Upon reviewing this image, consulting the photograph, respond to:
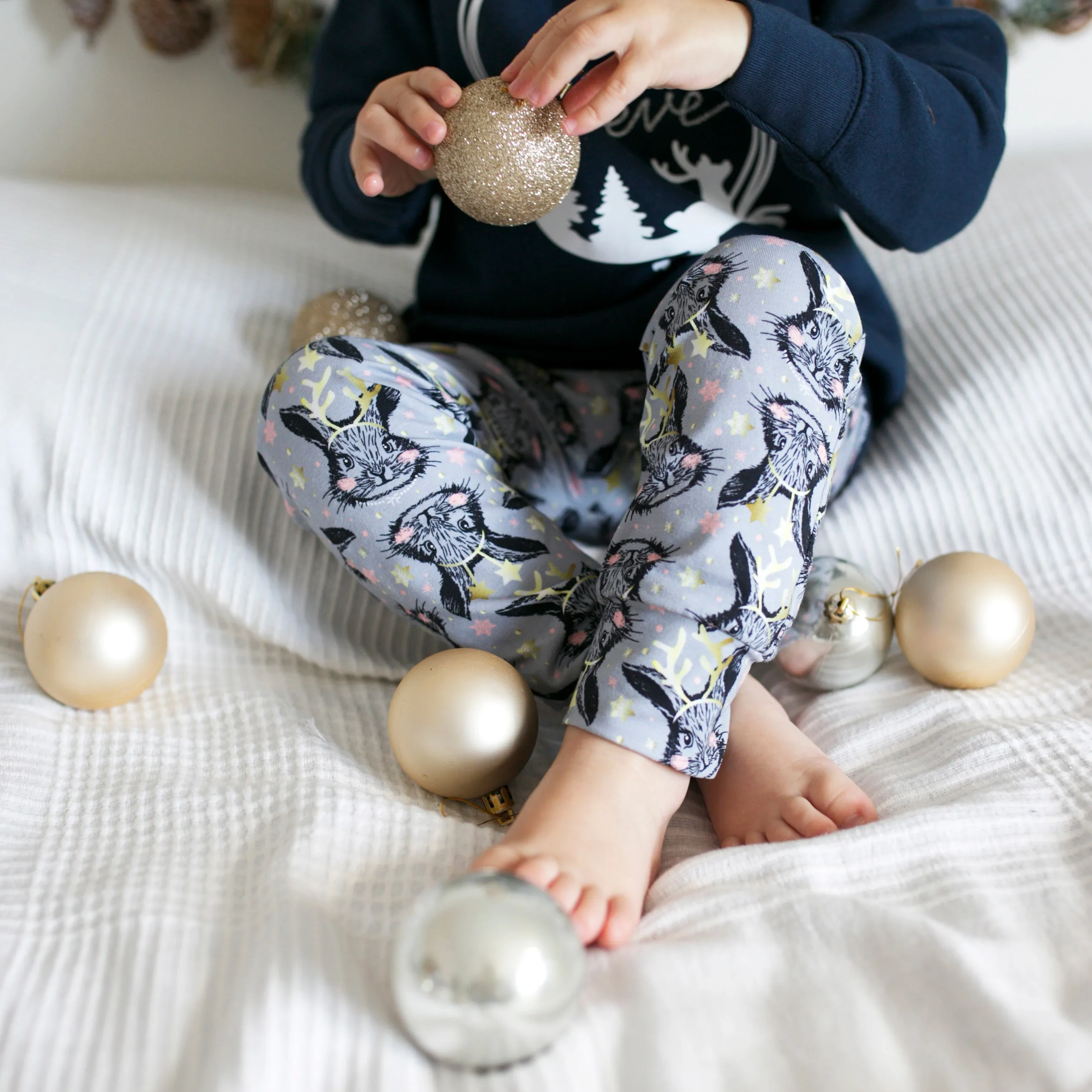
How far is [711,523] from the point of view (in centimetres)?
52

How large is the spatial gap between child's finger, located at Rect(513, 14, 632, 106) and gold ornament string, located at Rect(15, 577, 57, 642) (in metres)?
0.42

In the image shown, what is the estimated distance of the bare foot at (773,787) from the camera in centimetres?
51

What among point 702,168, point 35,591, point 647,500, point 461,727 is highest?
point 702,168

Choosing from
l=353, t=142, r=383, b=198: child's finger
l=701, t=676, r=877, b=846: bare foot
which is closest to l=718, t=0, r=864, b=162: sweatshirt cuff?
l=353, t=142, r=383, b=198: child's finger

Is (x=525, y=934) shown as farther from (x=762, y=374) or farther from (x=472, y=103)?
(x=472, y=103)

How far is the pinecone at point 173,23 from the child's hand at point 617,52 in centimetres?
53

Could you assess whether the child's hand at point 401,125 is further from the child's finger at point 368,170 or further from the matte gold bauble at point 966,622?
the matte gold bauble at point 966,622

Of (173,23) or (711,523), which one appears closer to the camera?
(711,523)

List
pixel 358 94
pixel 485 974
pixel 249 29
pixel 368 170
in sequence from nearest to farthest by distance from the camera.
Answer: pixel 485 974 < pixel 368 170 < pixel 358 94 < pixel 249 29

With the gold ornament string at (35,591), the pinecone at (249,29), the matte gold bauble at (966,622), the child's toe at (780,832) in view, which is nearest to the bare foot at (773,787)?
the child's toe at (780,832)

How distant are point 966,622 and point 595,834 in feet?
0.92

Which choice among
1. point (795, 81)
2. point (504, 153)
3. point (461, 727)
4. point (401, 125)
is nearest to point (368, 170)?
point (401, 125)

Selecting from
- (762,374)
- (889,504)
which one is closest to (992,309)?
(889,504)

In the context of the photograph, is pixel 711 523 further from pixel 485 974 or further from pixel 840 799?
pixel 485 974
